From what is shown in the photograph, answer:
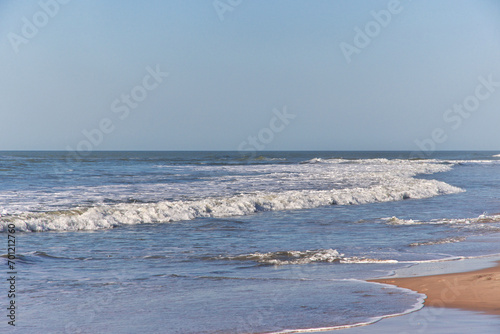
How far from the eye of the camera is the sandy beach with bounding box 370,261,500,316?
5715 mm

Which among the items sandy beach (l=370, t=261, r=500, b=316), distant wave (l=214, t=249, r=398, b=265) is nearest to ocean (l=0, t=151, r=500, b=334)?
distant wave (l=214, t=249, r=398, b=265)

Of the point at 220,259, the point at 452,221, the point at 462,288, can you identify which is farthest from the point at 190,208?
the point at 462,288

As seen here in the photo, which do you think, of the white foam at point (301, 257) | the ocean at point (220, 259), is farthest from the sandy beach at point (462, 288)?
the white foam at point (301, 257)

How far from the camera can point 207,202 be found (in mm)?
17281

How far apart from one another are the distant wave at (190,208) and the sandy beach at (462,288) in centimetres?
922

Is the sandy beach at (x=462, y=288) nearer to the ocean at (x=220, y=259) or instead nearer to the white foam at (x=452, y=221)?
the ocean at (x=220, y=259)

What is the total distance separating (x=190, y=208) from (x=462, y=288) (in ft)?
36.0

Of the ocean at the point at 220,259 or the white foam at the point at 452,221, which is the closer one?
the ocean at the point at 220,259

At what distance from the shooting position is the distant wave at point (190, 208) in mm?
13508

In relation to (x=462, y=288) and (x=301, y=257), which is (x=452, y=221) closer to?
(x=301, y=257)

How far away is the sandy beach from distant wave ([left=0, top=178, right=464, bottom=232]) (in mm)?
9225

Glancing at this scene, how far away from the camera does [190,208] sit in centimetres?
1634

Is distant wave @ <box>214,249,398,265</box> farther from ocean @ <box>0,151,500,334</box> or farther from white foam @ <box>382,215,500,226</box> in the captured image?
white foam @ <box>382,215,500,226</box>

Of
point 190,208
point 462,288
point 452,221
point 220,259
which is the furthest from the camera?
point 190,208
